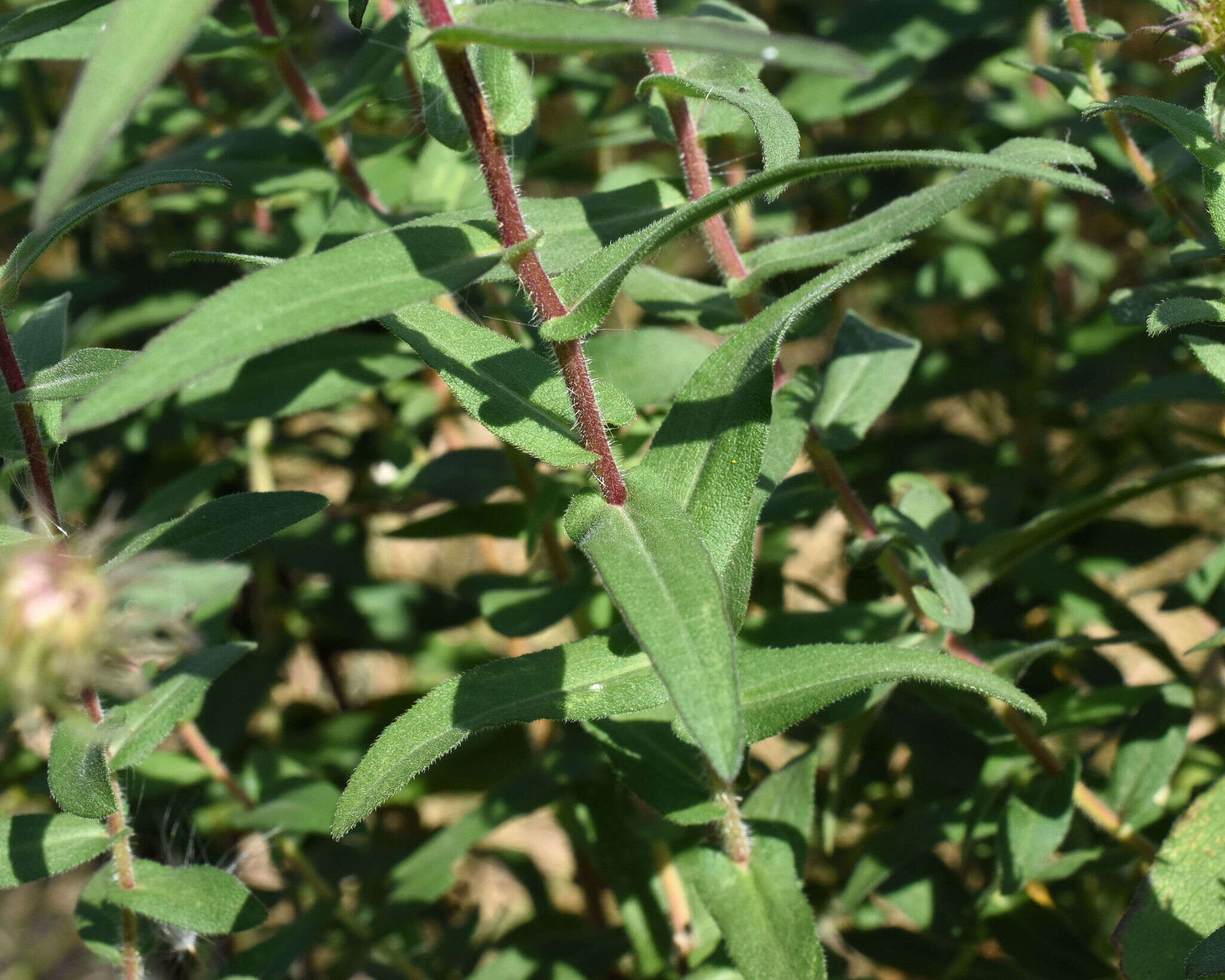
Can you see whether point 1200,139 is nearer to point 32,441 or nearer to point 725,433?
point 725,433

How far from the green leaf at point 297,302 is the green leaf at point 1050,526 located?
823 millimetres

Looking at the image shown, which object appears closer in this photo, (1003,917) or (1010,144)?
(1010,144)

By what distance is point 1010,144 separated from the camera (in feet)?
3.90

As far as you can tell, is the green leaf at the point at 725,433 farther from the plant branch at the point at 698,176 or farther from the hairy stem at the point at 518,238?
the plant branch at the point at 698,176

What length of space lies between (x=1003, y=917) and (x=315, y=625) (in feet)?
4.42

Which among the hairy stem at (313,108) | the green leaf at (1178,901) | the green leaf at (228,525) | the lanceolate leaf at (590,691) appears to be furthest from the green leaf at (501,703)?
the hairy stem at (313,108)

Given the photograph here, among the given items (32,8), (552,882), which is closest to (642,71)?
(32,8)

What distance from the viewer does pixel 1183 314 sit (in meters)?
1.14

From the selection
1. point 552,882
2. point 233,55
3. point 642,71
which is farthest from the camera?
point 552,882

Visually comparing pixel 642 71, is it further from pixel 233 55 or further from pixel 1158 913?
pixel 1158 913

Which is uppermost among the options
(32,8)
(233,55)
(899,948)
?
(32,8)

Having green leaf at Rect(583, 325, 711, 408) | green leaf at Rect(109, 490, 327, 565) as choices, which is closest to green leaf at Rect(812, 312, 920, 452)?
green leaf at Rect(583, 325, 711, 408)

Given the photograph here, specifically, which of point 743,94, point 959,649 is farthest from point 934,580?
point 743,94

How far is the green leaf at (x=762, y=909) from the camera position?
1127 millimetres
